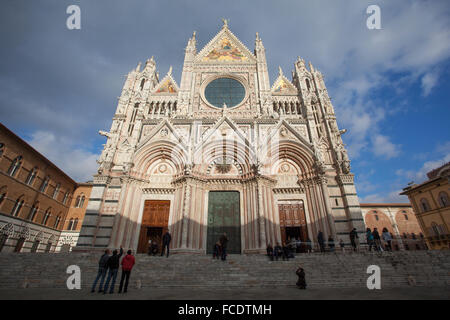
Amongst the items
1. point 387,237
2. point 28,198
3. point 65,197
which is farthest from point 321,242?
point 65,197

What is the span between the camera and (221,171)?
15.3m

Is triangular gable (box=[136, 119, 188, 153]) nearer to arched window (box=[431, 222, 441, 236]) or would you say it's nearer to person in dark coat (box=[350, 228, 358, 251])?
person in dark coat (box=[350, 228, 358, 251])

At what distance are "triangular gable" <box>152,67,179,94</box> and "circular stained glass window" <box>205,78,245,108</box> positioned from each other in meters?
2.97

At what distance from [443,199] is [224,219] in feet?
81.4

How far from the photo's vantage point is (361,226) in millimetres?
12172

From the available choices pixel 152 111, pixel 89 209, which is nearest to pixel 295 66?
pixel 152 111

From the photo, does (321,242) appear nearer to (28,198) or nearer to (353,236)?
(353,236)

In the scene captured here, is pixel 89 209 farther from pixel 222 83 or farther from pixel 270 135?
pixel 222 83

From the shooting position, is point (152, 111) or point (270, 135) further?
point (152, 111)

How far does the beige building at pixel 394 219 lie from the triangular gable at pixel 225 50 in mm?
26938

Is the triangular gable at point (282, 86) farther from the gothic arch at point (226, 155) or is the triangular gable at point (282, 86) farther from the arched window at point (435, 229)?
the arched window at point (435, 229)

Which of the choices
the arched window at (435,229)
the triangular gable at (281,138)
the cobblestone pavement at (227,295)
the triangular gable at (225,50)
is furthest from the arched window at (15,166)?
the arched window at (435,229)

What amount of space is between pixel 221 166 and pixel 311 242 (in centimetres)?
760

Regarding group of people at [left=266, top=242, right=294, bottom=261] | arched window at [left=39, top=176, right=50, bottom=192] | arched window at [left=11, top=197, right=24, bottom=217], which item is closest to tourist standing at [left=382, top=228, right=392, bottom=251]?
group of people at [left=266, top=242, right=294, bottom=261]
